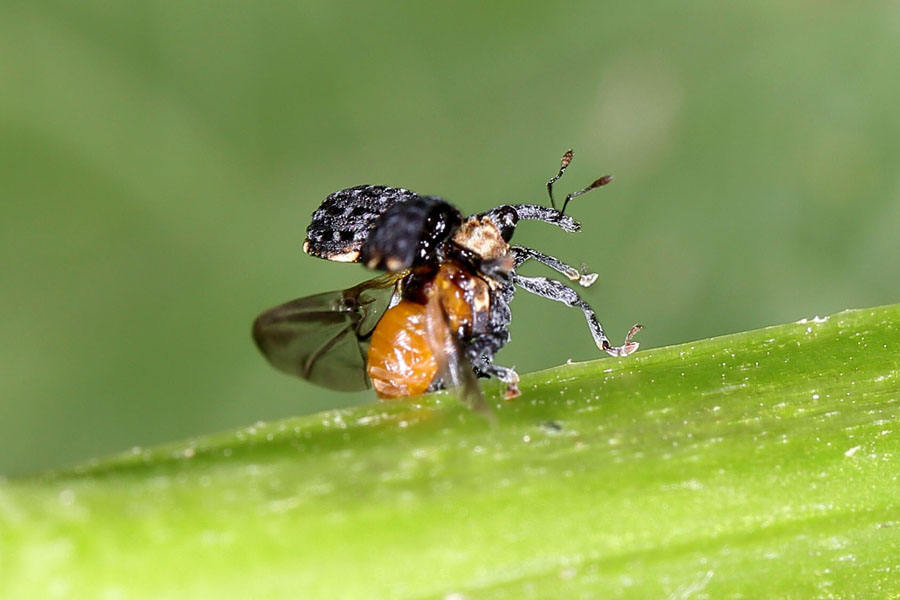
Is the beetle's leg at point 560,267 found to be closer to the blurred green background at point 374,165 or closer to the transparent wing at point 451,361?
the transparent wing at point 451,361

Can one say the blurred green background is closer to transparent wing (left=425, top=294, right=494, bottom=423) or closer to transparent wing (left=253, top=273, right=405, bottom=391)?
transparent wing (left=253, top=273, right=405, bottom=391)

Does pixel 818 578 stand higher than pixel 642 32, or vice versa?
pixel 642 32

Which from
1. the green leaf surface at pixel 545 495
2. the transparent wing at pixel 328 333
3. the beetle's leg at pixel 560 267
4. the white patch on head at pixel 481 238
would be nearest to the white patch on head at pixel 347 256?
the transparent wing at pixel 328 333

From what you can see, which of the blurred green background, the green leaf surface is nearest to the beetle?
the green leaf surface

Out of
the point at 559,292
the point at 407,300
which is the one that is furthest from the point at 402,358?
the point at 559,292

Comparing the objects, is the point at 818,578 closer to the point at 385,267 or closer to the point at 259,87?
the point at 385,267

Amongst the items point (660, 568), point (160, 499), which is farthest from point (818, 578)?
point (160, 499)

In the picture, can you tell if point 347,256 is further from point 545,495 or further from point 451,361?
point 545,495
